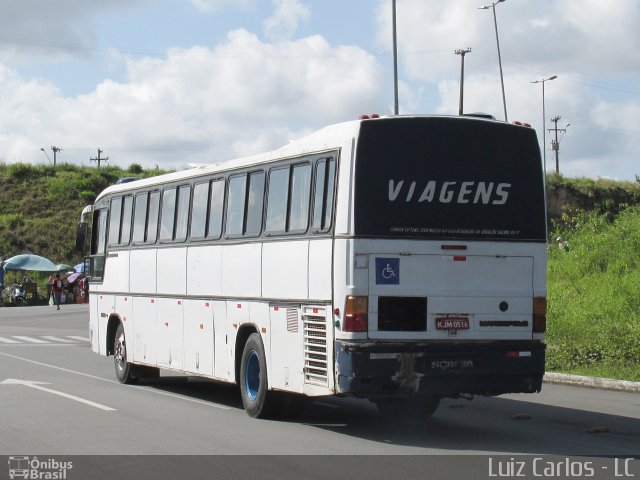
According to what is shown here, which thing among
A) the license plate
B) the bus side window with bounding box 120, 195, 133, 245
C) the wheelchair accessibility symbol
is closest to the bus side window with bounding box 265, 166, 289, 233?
the wheelchair accessibility symbol

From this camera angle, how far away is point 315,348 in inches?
492

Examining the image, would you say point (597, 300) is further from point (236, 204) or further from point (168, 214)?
point (236, 204)

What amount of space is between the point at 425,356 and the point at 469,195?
1913 mm

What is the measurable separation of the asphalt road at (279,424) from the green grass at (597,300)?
2.08 metres

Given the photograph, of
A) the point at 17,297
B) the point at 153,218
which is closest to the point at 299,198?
the point at 153,218

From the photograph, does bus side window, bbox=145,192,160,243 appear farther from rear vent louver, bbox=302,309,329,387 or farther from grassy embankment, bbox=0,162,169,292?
grassy embankment, bbox=0,162,169,292

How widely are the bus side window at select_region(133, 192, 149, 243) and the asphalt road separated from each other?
2.49 meters

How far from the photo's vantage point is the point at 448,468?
10016 mm

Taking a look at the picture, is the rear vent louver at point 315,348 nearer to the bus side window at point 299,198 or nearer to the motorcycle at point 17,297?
the bus side window at point 299,198

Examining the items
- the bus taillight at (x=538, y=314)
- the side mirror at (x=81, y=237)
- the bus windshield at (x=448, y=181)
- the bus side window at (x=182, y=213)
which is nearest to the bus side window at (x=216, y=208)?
the bus side window at (x=182, y=213)

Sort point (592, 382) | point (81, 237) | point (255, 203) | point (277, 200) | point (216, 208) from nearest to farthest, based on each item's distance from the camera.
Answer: point (277, 200) → point (255, 203) → point (216, 208) → point (592, 382) → point (81, 237)

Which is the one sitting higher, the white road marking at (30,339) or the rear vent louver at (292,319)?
the rear vent louver at (292,319)

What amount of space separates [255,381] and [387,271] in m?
3.02

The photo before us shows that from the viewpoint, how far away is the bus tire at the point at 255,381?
1370cm
